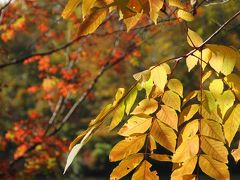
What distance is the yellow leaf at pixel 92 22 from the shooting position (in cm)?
125

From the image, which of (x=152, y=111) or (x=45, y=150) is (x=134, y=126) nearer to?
(x=152, y=111)

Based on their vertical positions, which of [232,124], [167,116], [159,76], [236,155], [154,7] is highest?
[154,7]

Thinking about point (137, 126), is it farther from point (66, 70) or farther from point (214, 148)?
point (66, 70)

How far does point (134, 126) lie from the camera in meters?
1.39

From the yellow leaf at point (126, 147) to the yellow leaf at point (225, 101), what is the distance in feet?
0.94

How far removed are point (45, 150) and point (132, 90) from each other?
383 inches

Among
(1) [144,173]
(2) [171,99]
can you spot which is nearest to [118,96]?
(2) [171,99]

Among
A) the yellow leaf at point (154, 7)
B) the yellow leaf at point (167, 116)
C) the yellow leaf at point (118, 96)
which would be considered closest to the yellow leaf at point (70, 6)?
the yellow leaf at point (154, 7)

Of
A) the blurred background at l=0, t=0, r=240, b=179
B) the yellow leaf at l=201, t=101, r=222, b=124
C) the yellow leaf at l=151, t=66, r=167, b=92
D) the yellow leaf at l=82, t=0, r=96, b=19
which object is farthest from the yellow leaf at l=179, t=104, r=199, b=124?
the yellow leaf at l=82, t=0, r=96, b=19

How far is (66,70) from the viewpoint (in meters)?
11.6

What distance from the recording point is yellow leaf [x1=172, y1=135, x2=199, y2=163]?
1.30m

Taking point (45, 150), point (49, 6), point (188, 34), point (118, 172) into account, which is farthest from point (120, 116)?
point (49, 6)

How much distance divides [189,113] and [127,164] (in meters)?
0.31

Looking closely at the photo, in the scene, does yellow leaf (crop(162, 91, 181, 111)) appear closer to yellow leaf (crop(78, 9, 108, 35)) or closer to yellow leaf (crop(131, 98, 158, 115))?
yellow leaf (crop(131, 98, 158, 115))
